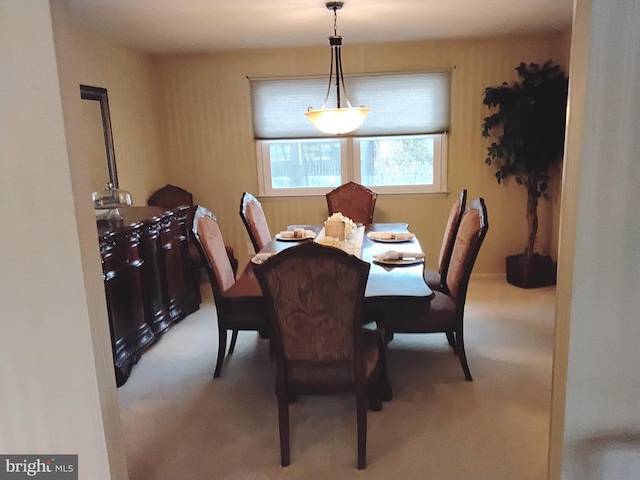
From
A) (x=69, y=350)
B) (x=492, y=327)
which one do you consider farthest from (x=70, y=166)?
(x=492, y=327)

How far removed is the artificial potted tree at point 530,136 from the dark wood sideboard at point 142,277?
113 inches

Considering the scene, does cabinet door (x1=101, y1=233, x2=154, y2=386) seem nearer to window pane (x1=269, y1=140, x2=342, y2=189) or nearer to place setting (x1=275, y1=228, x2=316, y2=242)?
place setting (x1=275, y1=228, x2=316, y2=242)

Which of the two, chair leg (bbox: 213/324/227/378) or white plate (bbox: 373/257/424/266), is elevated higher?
white plate (bbox: 373/257/424/266)

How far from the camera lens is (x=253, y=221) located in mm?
3578

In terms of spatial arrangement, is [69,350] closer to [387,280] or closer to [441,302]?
[387,280]

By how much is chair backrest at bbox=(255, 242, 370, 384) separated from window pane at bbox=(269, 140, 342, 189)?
2.96m

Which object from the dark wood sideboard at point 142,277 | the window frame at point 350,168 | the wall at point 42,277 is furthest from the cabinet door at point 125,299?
the window frame at point 350,168

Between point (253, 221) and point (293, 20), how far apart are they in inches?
59.7

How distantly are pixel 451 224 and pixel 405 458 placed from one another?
1.61 m

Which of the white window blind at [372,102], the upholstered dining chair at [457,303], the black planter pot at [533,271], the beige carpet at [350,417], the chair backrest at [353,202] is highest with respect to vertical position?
the white window blind at [372,102]

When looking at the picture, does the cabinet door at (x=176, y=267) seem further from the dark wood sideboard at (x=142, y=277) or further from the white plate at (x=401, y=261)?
the white plate at (x=401, y=261)

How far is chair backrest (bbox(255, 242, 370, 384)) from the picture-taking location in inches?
73.9

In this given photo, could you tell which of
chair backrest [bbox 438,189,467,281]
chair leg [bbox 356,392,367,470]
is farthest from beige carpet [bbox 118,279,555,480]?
chair backrest [bbox 438,189,467,281]

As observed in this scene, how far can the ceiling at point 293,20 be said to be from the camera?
124 inches
